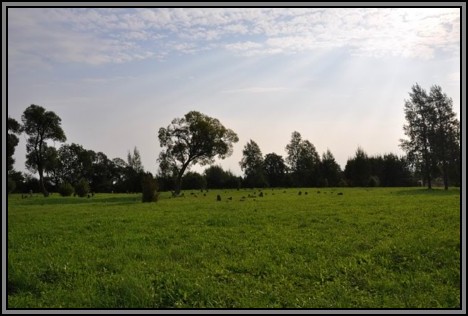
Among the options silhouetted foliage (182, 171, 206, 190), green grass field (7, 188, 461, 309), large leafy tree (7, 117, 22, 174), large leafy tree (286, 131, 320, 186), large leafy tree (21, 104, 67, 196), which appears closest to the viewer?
green grass field (7, 188, 461, 309)

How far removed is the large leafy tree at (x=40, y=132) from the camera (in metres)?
51.6

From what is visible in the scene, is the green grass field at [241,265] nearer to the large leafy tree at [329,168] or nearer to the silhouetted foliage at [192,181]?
the silhouetted foliage at [192,181]

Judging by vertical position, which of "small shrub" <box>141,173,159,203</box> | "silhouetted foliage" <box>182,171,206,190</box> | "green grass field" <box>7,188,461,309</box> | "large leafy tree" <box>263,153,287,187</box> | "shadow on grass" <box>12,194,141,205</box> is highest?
"large leafy tree" <box>263,153,287,187</box>

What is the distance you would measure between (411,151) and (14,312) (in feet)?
203

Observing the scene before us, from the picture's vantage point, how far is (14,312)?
9.27 m

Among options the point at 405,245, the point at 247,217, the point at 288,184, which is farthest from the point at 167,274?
the point at 288,184

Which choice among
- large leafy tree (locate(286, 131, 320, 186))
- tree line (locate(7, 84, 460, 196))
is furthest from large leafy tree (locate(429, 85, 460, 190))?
large leafy tree (locate(286, 131, 320, 186))

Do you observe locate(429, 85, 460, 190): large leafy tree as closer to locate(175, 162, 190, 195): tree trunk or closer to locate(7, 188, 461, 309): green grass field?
locate(175, 162, 190, 195): tree trunk

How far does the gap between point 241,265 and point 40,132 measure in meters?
49.0

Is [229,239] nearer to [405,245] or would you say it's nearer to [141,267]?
[141,267]

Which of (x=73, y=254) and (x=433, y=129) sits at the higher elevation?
(x=433, y=129)

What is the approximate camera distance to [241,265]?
11828 mm

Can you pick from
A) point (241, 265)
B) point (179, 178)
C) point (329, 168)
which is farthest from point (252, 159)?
point (241, 265)

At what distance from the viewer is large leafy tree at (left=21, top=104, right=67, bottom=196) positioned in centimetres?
5162
